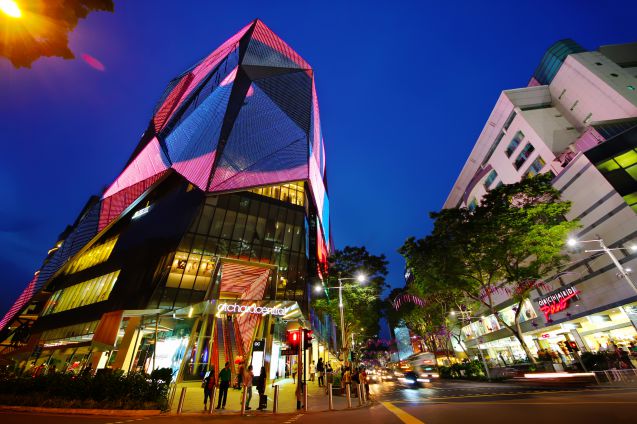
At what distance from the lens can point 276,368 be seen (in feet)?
80.8

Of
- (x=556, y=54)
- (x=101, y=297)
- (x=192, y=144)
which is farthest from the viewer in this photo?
(x=556, y=54)

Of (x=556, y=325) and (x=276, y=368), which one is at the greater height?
(x=556, y=325)

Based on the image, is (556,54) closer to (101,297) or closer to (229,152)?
(229,152)

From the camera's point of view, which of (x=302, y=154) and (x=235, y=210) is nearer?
(x=235, y=210)

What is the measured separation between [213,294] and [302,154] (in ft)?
69.2

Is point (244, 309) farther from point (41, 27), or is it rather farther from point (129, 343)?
point (41, 27)

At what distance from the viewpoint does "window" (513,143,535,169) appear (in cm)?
3569

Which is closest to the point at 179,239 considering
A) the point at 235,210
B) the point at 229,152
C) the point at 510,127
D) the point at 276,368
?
the point at 235,210

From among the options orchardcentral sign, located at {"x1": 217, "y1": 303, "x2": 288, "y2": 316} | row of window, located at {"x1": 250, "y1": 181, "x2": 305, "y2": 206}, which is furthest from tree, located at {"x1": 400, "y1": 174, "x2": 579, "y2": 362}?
row of window, located at {"x1": 250, "y1": 181, "x2": 305, "y2": 206}

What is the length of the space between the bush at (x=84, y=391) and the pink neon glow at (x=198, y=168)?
20347mm

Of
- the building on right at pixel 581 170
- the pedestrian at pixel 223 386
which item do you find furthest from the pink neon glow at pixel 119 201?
the building on right at pixel 581 170

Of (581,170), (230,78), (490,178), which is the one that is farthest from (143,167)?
(490,178)

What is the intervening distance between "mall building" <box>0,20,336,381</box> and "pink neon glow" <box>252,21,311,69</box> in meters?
0.31

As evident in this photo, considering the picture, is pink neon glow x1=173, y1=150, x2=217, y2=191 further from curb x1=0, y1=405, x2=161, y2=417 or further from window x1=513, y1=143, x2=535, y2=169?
window x1=513, y1=143, x2=535, y2=169
